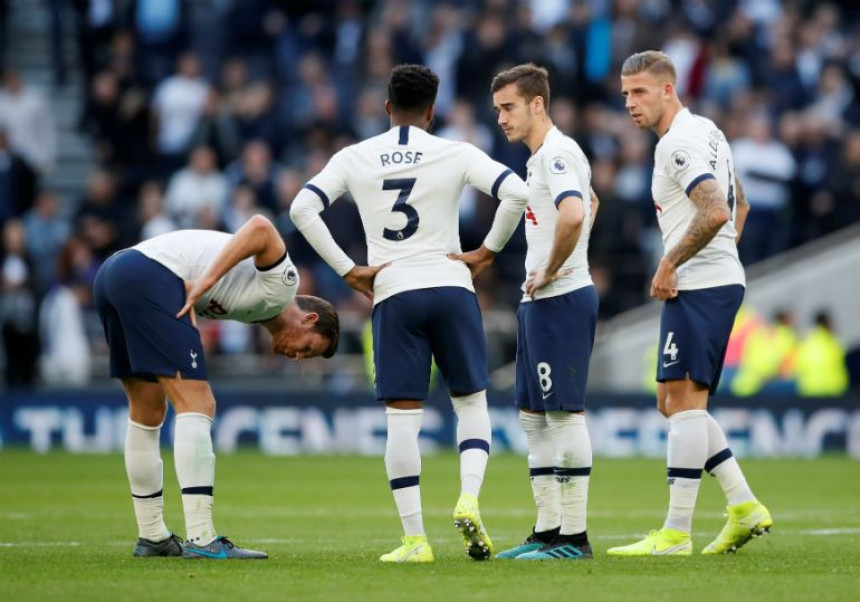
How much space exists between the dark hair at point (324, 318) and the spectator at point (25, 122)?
15349 mm

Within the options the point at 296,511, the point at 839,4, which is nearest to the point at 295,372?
the point at 296,511

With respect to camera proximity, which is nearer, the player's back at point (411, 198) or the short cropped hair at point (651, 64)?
the player's back at point (411, 198)

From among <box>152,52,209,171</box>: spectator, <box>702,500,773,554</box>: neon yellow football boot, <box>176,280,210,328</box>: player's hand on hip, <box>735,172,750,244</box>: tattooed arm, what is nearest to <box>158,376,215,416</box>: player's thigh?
<box>176,280,210,328</box>: player's hand on hip

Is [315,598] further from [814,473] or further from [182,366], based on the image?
[814,473]

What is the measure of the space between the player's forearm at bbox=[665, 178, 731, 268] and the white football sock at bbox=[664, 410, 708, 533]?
0.97m

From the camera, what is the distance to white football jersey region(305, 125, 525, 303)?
8828 mm

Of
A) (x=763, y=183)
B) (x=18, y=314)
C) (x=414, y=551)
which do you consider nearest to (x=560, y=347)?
Answer: (x=414, y=551)

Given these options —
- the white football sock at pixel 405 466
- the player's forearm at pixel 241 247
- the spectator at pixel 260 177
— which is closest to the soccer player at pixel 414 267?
the white football sock at pixel 405 466

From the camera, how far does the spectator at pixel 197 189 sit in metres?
22.5

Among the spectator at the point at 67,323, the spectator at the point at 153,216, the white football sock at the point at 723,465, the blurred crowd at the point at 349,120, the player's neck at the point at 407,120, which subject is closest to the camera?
the player's neck at the point at 407,120

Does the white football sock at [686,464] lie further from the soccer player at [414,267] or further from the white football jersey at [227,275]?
the white football jersey at [227,275]

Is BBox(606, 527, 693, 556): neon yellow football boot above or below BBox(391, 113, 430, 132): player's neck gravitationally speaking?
below

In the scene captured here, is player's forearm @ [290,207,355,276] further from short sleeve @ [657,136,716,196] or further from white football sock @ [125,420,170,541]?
short sleeve @ [657,136,716,196]

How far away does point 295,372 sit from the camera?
2228 centimetres
